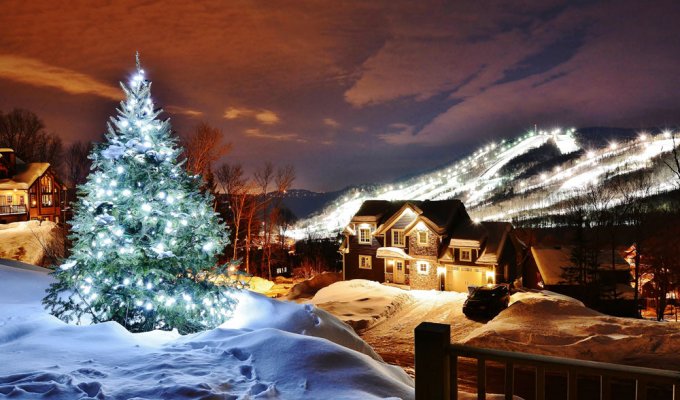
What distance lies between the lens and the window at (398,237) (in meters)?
34.6

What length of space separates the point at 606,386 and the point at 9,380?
666cm

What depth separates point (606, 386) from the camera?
3645 millimetres

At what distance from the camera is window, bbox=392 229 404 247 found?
34.6 m

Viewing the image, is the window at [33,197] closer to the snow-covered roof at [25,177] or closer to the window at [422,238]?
the snow-covered roof at [25,177]

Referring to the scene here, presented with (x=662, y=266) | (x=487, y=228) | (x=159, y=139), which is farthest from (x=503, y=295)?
(x=159, y=139)

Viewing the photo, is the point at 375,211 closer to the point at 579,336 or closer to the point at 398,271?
the point at 398,271

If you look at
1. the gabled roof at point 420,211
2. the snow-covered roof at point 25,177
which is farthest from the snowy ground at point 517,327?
the snow-covered roof at point 25,177

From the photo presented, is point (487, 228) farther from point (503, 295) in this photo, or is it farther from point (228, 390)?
point (228, 390)

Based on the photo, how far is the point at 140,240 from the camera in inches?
369

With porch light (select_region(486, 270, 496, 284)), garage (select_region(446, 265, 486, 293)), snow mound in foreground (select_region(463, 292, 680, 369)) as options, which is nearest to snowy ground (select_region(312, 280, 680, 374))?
snow mound in foreground (select_region(463, 292, 680, 369))

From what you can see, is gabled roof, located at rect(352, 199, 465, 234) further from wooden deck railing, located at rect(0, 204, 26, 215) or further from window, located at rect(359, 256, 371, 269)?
wooden deck railing, located at rect(0, 204, 26, 215)

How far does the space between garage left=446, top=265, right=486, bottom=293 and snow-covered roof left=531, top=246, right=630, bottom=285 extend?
8.58m

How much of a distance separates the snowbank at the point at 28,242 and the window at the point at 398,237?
24170 millimetres

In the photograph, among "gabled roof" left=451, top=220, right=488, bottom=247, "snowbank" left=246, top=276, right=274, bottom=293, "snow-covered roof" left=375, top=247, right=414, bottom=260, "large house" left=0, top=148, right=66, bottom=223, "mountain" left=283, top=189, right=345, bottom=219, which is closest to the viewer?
"gabled roof" left=451, top=220, right=488, bottom=247
